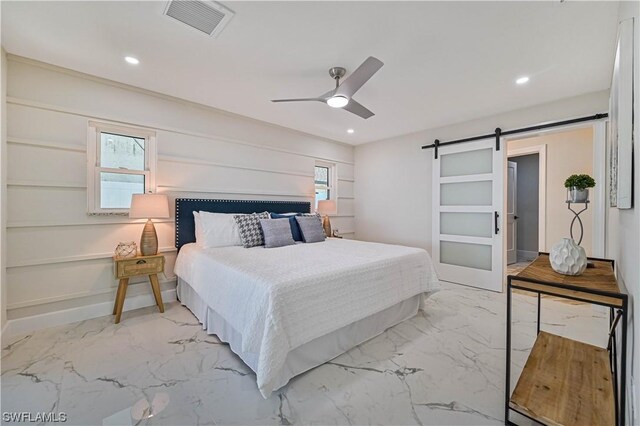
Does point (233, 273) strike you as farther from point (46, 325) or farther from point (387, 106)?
point (387, 106)

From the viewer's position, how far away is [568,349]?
5.40ft

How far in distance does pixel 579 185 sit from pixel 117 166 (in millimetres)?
4357

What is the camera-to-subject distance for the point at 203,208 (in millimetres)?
3449

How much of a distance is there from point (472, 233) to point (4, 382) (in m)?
5.00

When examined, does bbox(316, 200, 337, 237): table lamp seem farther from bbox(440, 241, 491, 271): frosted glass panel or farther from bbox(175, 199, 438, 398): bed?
bbox(440, 241, 491, 271): frosted glass panel

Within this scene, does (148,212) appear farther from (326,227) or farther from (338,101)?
(326,227)

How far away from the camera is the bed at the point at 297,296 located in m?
1.64

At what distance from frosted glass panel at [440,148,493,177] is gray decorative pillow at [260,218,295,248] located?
2738 mm

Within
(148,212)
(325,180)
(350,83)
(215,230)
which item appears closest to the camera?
(350,83)

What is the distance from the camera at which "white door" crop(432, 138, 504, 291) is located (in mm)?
3707

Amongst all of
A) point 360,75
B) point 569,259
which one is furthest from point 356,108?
point 569,259

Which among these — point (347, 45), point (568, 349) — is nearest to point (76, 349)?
point (347, 45)

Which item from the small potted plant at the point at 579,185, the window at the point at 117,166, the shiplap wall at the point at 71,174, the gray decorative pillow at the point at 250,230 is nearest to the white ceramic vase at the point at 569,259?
the small potted plant at the point at 579,185

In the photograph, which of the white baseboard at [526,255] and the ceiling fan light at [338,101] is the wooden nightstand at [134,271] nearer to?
the ceiling fan light at [338,101]
